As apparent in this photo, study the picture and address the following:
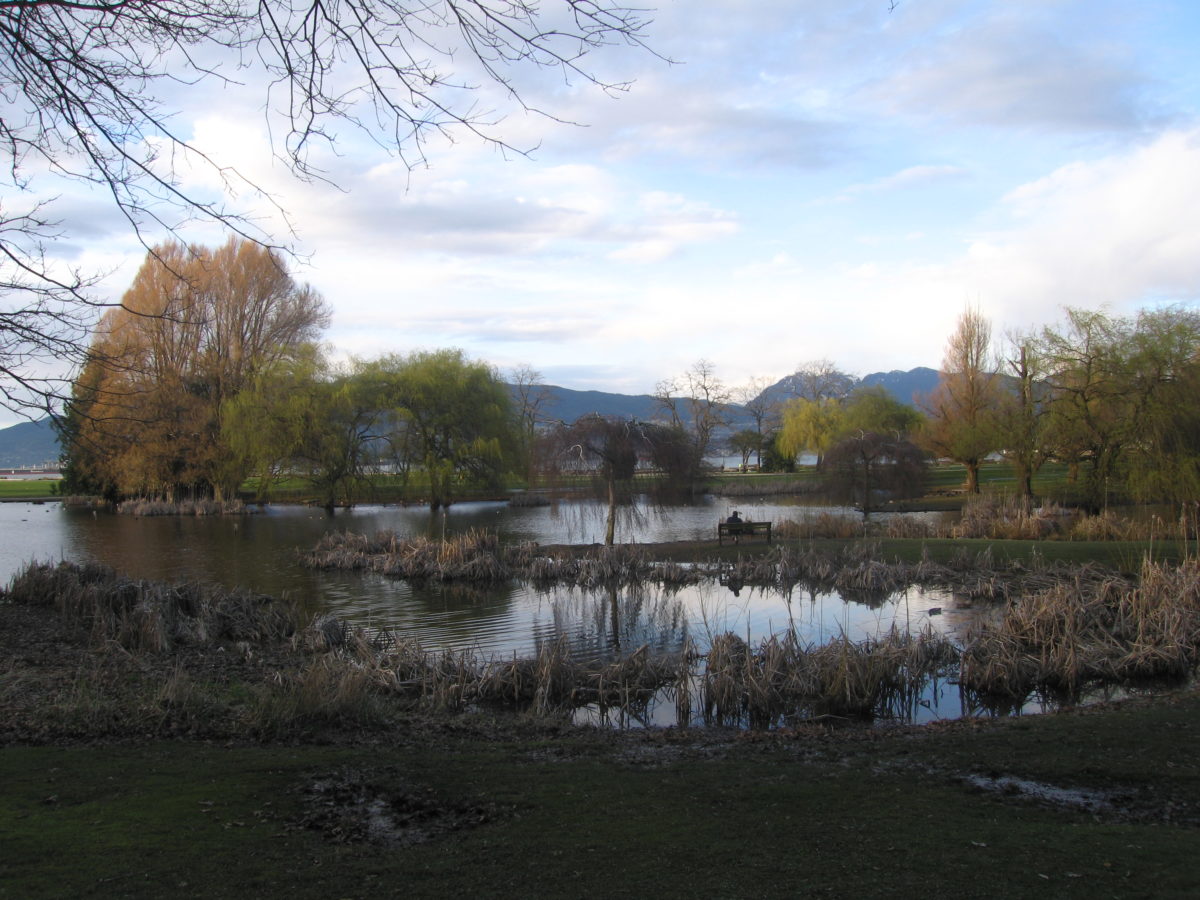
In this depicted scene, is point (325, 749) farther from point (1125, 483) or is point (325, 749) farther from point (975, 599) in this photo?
point (1125, 483)

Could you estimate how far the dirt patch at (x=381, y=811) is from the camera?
5270 millimetres

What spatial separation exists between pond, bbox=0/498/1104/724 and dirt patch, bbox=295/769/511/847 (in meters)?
4.17

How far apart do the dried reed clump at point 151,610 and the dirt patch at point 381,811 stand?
257 inches

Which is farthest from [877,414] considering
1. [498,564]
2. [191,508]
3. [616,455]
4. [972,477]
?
[498,564]

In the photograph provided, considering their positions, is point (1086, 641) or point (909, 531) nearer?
point (1086, 641)

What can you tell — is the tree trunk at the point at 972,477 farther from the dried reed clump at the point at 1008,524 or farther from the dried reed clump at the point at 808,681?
the dried reed clump at the point at 808,681

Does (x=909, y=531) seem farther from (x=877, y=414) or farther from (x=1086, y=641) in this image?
(x=877, y=414)

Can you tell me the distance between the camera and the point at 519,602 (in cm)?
1836

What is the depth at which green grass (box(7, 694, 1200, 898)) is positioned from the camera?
4301 mm

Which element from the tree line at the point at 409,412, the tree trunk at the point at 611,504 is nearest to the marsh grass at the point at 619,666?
the tree trunk at the point at 611,504

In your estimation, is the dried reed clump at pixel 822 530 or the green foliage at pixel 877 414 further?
the green foliage at pixel 877 414

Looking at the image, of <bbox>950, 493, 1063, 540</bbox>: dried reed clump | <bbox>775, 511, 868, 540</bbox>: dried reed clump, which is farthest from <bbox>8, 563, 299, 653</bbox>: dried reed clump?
<bbox>950, 493, 1063, 540</bbox>: dried reed clump

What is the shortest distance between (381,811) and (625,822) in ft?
5.56

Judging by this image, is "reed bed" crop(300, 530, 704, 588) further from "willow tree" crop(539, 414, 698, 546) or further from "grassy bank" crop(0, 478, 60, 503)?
"grassy bank" crop(0, 478, 60, 503)
